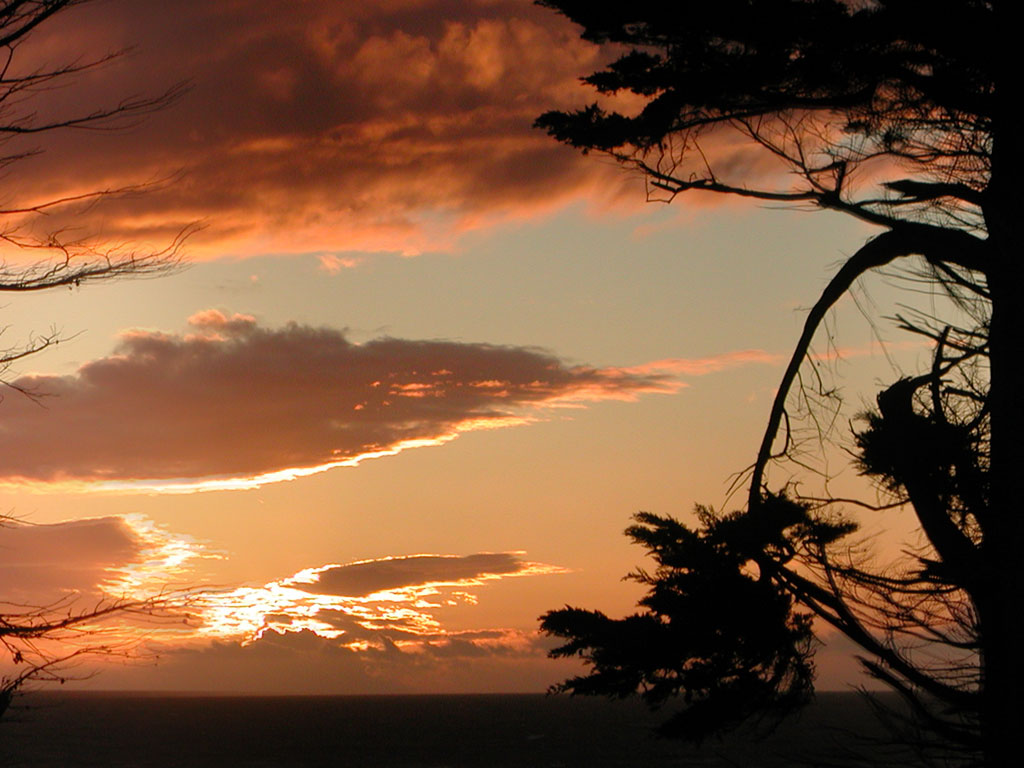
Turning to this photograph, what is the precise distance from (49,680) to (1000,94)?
7345mm

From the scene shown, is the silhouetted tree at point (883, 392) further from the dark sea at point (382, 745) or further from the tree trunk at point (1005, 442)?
the dark sea at point (382, 745)

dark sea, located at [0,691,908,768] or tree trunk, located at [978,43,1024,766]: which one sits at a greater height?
tree trunk, located at [978,43,1024,766]

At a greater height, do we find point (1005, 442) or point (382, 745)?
point (1005, 442)

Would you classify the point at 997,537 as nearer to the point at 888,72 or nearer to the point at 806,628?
the point at 806,628

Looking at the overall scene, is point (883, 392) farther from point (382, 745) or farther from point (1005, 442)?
point (382, 745)

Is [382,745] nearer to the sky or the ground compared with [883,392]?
nearer to the ground

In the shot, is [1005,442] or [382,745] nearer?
[1005,442]

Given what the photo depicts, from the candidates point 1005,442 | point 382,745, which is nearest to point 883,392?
point 1005,442

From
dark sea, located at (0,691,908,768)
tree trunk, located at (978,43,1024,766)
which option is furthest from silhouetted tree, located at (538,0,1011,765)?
dark sea, located at (0,691,908,768)

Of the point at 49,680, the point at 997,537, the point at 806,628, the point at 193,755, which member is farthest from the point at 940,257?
the point at 193,755

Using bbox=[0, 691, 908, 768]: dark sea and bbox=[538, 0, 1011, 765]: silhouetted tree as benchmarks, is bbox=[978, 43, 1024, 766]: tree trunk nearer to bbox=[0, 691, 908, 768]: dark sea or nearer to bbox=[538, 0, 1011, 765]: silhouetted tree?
bbox=[538, 0, 1011, 765]: silhouetted tree

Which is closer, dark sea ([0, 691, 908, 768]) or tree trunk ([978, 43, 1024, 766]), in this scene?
tree trunk ([978, 43, 1024, 766])

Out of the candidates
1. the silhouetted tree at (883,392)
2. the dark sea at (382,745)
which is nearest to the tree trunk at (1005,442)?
the silhouetted tree at (883,392)

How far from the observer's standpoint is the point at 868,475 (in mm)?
8031
